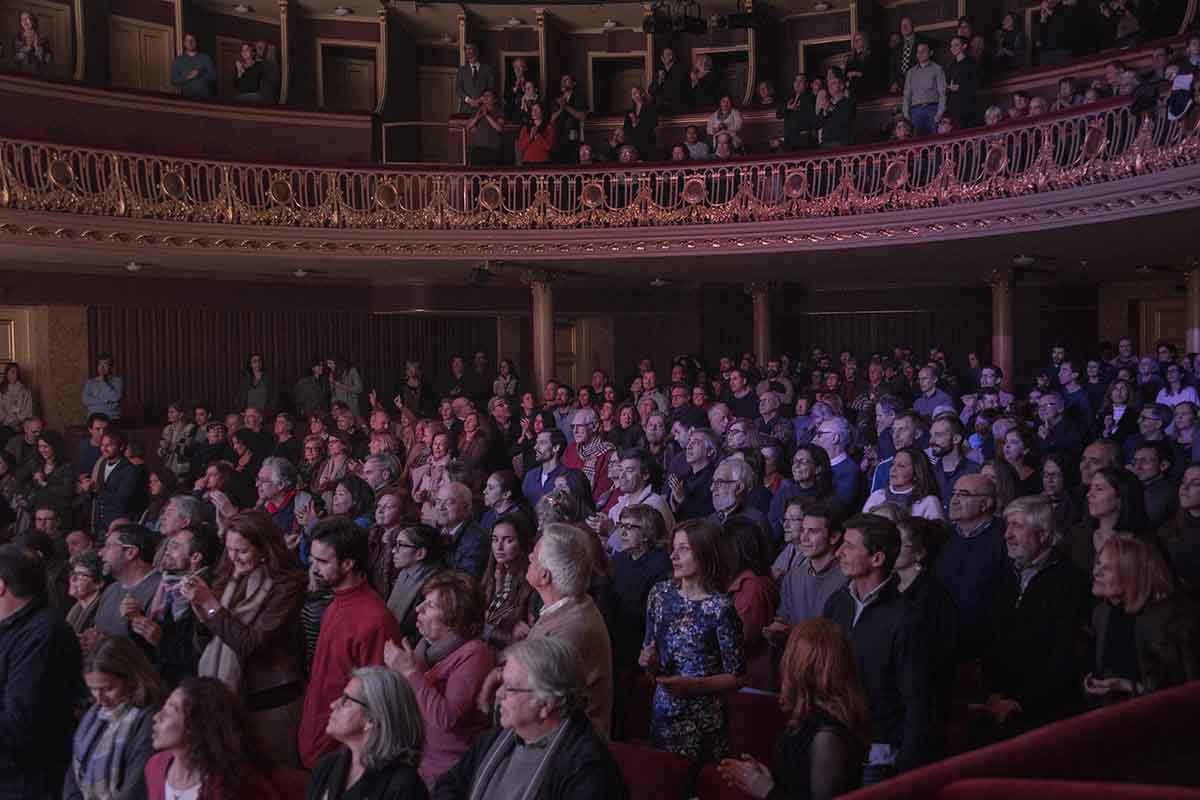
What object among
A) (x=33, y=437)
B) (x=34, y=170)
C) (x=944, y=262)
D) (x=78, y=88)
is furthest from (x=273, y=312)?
(x=944, y=262)

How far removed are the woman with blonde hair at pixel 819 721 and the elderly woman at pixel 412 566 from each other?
1.85m

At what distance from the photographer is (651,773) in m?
3.36

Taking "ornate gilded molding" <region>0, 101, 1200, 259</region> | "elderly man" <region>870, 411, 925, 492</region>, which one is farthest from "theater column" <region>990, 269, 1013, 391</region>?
"elderly man" <region>870, 411, 925, 492</region>

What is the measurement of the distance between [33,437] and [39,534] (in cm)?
475

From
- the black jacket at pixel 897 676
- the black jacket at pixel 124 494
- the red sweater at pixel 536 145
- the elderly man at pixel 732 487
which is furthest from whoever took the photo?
the red sweater at pixel 536 145

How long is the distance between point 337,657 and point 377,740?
0.93 m

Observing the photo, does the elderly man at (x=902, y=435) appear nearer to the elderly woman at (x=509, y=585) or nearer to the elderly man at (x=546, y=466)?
the elderly man at (x=546, y=466)

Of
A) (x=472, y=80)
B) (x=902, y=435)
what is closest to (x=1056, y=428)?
(x=902, y=435)

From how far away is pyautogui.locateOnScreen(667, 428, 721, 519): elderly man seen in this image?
6613mm

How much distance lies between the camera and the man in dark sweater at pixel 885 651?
327cm

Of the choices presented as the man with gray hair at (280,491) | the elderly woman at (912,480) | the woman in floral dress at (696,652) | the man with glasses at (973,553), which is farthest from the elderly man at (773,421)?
the woman in floral dress at (696,652)

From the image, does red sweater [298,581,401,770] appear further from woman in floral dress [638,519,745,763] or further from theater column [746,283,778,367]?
theater column [746,283,778,367]

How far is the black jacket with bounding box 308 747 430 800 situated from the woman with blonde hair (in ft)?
2.75

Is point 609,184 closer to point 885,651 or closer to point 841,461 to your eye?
point 841,461
